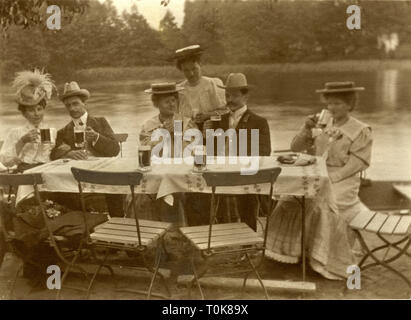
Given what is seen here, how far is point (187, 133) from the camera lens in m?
5.69

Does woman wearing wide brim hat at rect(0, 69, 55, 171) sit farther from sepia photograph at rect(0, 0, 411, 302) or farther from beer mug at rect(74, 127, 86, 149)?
beer mug at rect(74, 127, 86, 149)

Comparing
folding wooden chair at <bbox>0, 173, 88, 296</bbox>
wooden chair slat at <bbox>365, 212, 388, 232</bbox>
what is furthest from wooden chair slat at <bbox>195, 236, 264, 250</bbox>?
folding wooden chair at <bbox>0, 173, 88, 296</bbox>

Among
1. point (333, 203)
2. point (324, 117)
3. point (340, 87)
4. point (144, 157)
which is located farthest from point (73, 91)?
point (333, 203)

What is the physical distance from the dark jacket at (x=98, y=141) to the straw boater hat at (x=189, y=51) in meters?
0.97

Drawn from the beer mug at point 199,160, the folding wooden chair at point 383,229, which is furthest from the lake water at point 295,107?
the beer mug at point 199,160

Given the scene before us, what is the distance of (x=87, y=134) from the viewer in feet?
18.4

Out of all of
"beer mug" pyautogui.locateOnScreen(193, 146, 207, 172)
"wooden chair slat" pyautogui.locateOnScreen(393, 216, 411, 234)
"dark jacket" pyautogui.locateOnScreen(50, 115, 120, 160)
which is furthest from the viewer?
"dark jacket" pyautogui.locateOnScreen(50, 115, 120, 160)

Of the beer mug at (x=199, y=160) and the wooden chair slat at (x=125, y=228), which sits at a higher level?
the beer mug at (x=199, y=160)

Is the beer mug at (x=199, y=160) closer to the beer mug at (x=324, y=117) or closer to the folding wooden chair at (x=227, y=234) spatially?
the folding wooden chair at (x=227, y=234)

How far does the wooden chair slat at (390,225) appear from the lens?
15.2ft

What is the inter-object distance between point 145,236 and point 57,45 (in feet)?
6.62

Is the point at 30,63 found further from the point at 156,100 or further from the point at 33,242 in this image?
the point at 33,242

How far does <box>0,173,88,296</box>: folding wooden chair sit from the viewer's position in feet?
15.1
